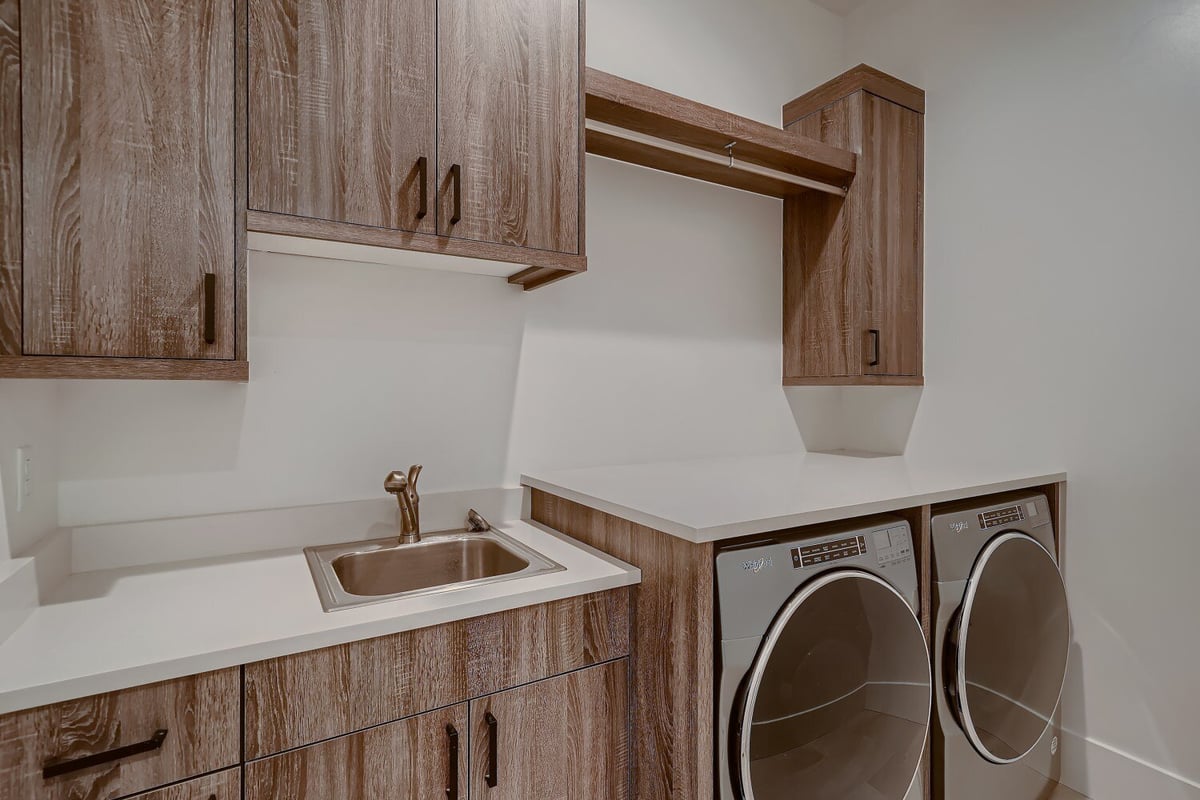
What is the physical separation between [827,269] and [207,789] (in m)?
2.31

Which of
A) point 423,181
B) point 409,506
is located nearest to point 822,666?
point 409,506

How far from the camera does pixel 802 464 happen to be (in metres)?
2.16

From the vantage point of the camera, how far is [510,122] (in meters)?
1.42

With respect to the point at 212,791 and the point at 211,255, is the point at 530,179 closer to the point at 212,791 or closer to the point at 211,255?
the point at 211,255

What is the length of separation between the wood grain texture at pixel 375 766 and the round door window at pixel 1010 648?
1.32m

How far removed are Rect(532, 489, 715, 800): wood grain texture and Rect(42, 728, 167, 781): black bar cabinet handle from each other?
91 centimetres

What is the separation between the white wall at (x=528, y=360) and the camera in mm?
1456

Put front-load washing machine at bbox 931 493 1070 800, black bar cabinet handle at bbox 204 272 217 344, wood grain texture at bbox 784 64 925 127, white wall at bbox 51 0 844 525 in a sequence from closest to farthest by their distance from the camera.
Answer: black bar cabinet handle at bbox 204 272 217 344 < white wall at bbox 51 0 844 525 < front-load washing machine at bbox 931 493 1070 800 < wood grain texture at bbox 784 64 925 127

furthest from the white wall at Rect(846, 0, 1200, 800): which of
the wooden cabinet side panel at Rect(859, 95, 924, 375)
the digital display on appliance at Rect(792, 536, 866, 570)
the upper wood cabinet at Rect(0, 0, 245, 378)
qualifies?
the upper wood cabinet at Rect(0, 0, 245, 378)

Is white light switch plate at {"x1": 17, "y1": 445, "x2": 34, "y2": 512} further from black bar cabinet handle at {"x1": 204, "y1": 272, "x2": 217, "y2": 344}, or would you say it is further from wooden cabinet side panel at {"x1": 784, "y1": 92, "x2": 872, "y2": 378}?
wooden cabinet side panel at {"x1": 784, "y1": 92, "x2": 872, "y2": 378}

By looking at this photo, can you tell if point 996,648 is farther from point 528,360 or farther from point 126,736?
point 126,736

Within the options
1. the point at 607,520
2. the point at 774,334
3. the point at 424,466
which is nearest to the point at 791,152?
the point at 774,334

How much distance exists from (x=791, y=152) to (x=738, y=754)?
5.90ft

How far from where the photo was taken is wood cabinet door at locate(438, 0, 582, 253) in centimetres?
136
